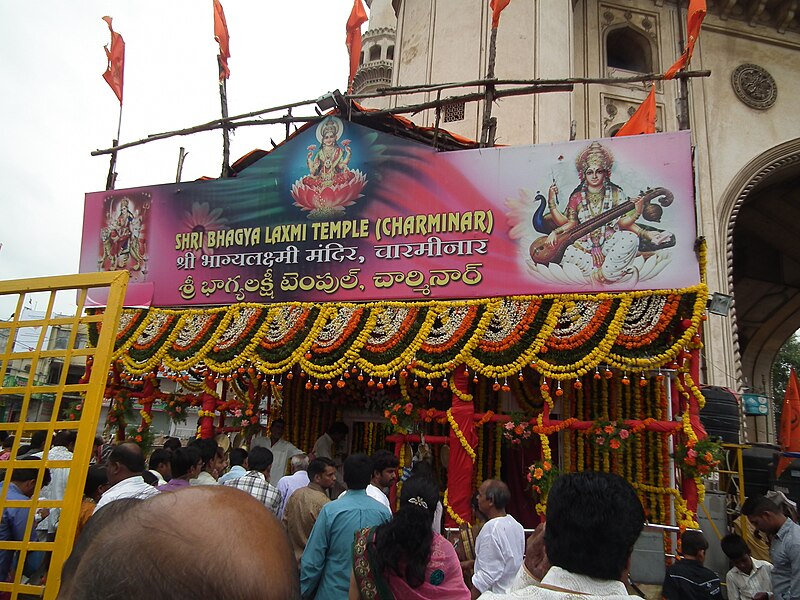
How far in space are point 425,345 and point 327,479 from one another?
2.69 metres

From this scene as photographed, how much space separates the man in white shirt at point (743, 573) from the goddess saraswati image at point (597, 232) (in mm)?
3157

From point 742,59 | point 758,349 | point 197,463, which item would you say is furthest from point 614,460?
point 758,349

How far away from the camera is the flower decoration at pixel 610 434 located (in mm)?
6337

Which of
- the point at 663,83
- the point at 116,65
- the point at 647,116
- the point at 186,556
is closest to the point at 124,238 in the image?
the point at 116,65

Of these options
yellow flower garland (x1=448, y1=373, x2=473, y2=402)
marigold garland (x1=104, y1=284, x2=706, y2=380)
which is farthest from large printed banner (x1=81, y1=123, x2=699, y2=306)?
yellow flower garland (x1=448, y1=373, x2=473, y2=402)

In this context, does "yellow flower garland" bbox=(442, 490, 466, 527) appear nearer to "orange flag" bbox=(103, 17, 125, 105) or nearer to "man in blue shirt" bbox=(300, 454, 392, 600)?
"man in blue shirt" bbox=(300, 454, 392, 600)

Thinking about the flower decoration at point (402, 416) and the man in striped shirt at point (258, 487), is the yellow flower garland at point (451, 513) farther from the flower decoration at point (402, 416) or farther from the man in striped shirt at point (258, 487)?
the man in striped shirt at point (258, 487)

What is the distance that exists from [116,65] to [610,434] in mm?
9918

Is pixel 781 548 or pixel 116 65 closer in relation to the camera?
pixel 781 548

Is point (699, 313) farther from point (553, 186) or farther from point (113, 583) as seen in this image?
point (113, 583)

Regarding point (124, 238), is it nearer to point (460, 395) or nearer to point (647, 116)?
point (460, 395)

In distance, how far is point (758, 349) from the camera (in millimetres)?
18641

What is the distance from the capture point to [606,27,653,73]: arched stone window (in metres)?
14.3

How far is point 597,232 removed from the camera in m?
7.13
